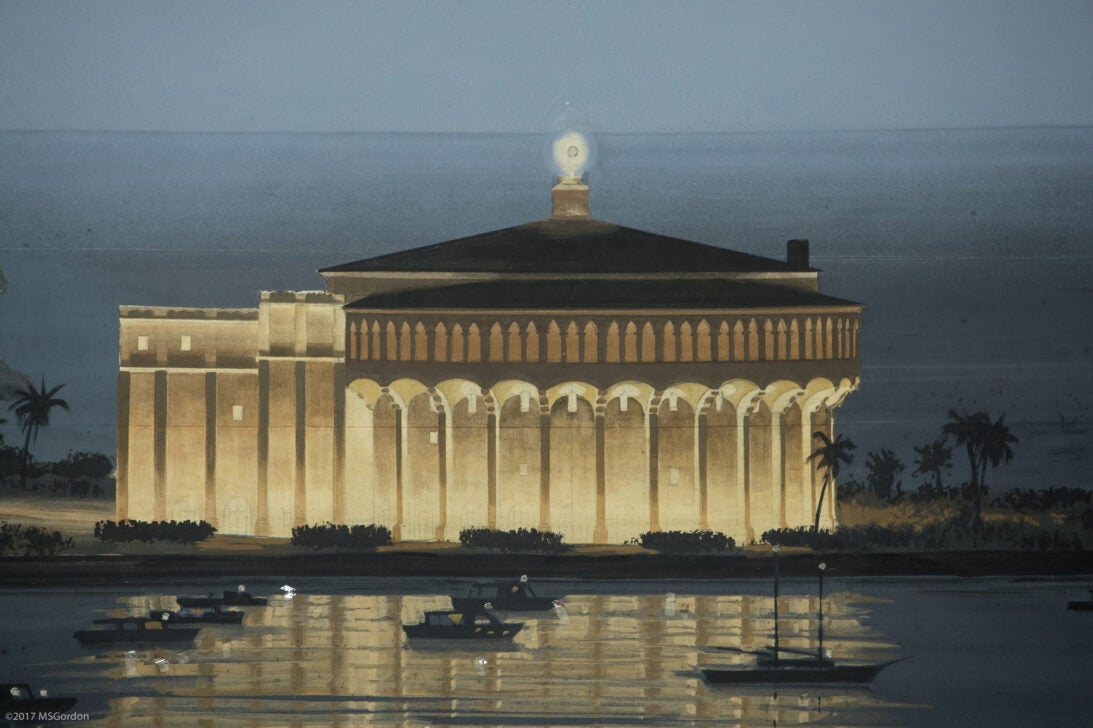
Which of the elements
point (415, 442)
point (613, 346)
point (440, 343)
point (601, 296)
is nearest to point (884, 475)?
point (613, 346)

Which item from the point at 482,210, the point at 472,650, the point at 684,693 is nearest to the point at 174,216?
the point at 482,210

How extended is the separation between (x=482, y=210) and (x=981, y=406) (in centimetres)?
2200

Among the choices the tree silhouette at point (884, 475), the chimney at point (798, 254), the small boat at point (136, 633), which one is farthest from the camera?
the tree silhouette at point (884, 475)

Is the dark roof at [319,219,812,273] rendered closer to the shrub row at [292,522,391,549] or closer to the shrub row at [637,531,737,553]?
the shrub row at [637,531,737,553]

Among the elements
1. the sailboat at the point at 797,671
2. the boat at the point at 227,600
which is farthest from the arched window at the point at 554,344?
the sailboat at the point at 797,671

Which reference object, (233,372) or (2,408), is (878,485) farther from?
(2,408)

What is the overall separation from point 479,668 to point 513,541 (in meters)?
14.0

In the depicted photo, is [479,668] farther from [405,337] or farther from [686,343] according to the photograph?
[686,343]

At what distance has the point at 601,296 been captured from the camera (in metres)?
94.1

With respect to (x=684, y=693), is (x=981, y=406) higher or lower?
higher

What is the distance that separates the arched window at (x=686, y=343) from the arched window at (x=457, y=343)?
257 inches

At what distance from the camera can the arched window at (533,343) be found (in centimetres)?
9344

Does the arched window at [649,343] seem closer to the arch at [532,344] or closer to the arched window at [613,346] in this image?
the arched window at [613,346]

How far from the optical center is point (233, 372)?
96375mm
